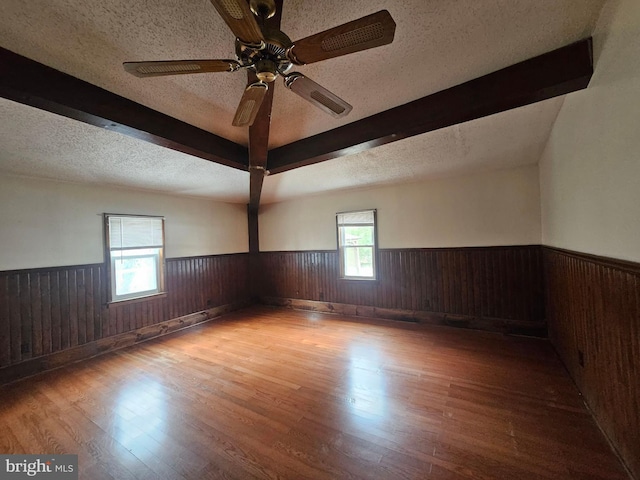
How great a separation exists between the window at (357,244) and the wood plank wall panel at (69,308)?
2936 mm

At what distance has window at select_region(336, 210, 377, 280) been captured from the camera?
15.3 ft

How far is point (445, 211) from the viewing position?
4012mm

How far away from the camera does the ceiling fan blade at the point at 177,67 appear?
1.18 metres

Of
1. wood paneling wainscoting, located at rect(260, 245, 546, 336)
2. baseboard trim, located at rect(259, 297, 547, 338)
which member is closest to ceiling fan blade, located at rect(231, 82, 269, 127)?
wood paneling wainscoting, located at rect(260, 245, 546, 336)

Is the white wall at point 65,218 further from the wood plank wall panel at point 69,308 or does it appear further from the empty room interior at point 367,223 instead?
the wood plank wall panel at point 69,308

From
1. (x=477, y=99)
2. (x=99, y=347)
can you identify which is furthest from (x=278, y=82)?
(x=99, y=347)

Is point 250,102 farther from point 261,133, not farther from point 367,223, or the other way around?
point 367,223

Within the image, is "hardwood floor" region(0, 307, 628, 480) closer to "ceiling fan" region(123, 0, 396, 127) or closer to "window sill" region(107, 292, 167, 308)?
"window sill" region(107, 292, 167, 308)

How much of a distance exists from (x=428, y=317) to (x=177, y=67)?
14.2 feet

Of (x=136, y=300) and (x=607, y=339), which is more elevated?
(x=607, y=339)

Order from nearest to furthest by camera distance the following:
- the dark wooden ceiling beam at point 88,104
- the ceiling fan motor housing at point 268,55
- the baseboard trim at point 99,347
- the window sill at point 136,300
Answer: the ceiling fan motor housing at point 268,55
the dark wooden ceiling beam at point 88,104
the baseboard trim at point 99,347
the window sill at point 136,300

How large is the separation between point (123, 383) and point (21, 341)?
1417 mm

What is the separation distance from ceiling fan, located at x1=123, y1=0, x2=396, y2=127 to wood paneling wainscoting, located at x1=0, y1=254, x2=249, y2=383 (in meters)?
3.35

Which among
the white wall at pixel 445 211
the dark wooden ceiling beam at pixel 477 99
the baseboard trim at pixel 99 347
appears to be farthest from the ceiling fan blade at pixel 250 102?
the baseboard trim at pixel 99 347
